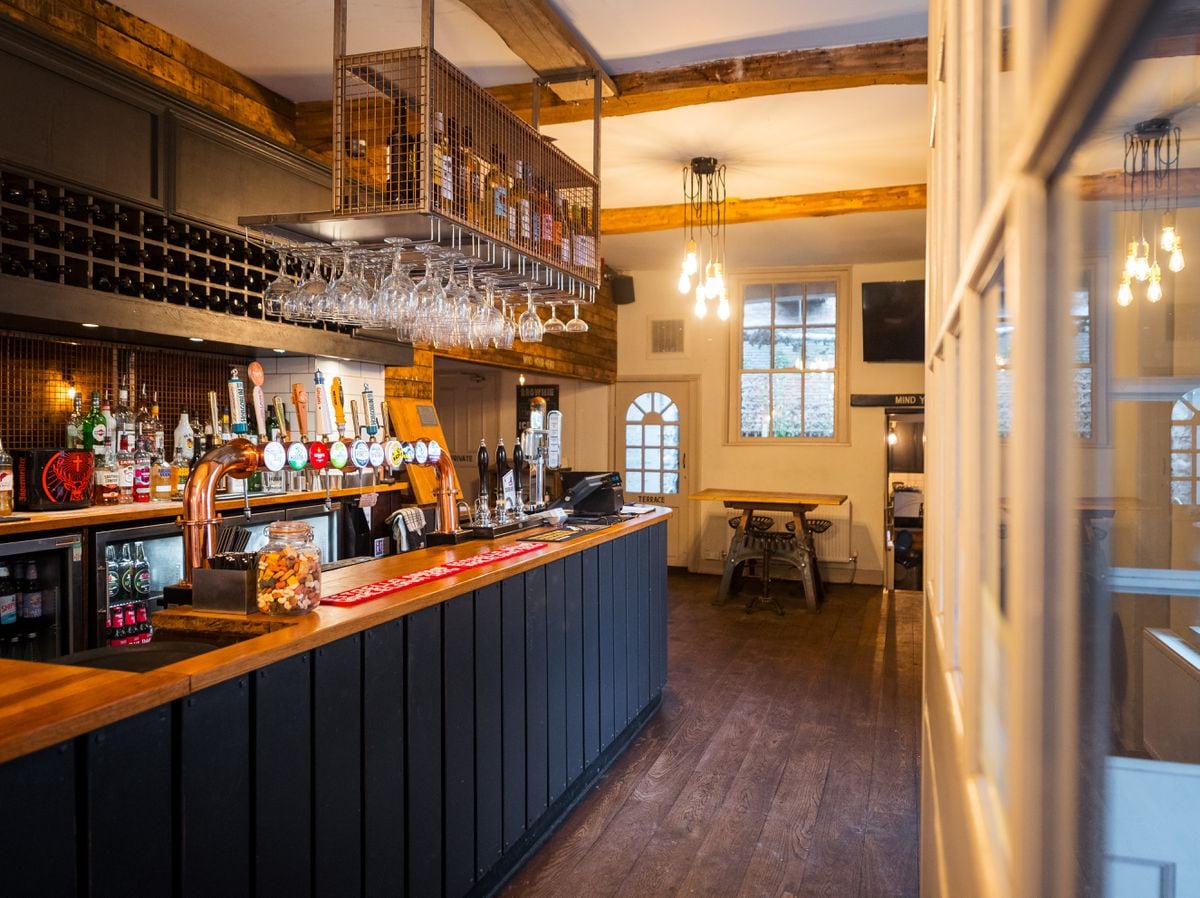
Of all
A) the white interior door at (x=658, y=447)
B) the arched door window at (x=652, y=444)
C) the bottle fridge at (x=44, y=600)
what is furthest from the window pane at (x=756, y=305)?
the bottle fridge at (x=44, y=600)

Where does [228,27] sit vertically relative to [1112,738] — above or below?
above

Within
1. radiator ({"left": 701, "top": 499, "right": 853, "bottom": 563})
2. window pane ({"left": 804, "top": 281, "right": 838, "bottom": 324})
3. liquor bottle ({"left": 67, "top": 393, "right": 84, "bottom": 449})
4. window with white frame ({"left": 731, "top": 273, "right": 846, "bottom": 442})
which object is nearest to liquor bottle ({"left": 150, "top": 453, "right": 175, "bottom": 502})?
liquor bottle ({"left": 67, "top": 393, "right": 84, "bottom": 449})

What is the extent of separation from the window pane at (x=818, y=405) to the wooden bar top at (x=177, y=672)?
21.0ft

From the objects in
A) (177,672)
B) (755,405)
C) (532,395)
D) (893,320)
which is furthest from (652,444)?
(177,672)

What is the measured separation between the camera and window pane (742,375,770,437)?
8867 mm

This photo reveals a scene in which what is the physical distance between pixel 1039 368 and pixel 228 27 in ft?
14.6

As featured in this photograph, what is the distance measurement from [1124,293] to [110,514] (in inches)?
150

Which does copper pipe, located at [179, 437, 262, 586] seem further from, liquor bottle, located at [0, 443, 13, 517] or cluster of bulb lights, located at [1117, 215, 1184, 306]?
cluster of bulb lights, located at [1117, 215, 1184, 306]

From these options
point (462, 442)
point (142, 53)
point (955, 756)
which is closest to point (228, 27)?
point (142, 53)

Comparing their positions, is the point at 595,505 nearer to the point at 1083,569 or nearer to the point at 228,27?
the point at 228,27

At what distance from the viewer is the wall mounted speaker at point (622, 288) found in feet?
30.0

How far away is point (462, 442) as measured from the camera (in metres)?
10.1

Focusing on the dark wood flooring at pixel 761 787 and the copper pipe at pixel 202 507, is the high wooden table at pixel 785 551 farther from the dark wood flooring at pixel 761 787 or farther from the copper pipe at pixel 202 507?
the copper pipe at pixel 202 507

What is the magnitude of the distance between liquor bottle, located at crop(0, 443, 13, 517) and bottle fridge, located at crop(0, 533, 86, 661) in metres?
0.21
